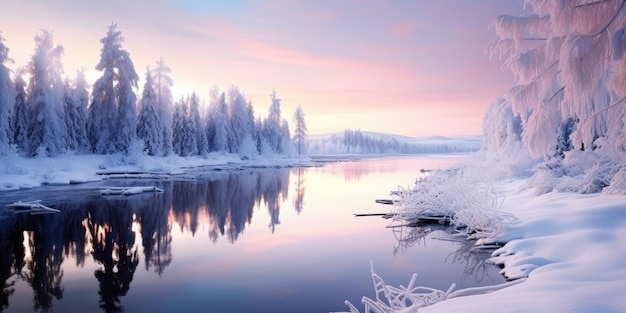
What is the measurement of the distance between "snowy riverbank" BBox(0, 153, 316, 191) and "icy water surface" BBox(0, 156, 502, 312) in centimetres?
960

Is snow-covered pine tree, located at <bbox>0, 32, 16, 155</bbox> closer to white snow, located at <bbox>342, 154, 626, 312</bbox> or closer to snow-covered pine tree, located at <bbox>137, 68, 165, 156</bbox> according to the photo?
snow-covered pine tree, located at <bbox>137, 68, 165, 156</bbox>

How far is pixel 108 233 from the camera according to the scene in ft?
43.5

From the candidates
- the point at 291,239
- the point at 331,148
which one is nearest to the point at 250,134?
the point at 291,239

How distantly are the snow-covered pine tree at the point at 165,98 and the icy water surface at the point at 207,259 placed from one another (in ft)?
108

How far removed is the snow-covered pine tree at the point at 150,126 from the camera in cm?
4731

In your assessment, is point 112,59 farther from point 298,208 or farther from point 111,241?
point 111,241

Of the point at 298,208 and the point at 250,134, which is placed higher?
the point at 250,134

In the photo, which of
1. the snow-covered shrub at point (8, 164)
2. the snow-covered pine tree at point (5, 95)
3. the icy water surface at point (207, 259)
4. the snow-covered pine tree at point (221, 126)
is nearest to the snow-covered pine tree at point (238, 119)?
the snow-covered pine tree at point (221, 126)

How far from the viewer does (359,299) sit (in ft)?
25.2

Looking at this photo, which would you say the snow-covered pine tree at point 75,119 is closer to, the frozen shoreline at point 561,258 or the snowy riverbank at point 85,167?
the snowy riverbank at point 85,167

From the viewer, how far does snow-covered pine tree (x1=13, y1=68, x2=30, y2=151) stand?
39.3m

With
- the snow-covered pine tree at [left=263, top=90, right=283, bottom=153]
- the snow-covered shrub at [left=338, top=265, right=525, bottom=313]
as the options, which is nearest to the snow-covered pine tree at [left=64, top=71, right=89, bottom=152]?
the snow-covered pine tree at [left=263, top=90, right=283, bottom=153]

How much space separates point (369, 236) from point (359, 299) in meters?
5.82

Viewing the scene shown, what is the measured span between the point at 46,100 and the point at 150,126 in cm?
1099
